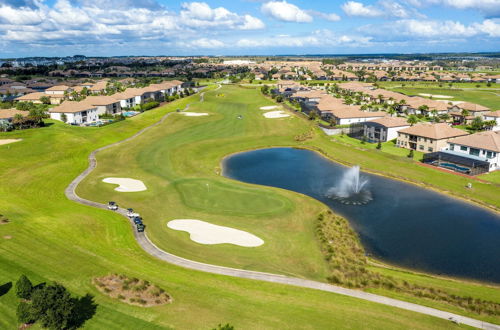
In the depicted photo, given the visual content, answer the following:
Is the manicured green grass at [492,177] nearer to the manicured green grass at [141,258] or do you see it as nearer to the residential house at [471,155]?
the residential house at [471,155]

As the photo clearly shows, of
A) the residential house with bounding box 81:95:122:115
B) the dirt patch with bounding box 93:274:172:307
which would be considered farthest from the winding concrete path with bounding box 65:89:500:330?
the residential house with bounding box 81:95:122:115

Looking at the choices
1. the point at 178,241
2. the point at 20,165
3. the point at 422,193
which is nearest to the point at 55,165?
the point at 20,165

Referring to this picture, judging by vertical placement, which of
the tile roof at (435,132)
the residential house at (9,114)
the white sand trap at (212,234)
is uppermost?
the residential house at (9,114)

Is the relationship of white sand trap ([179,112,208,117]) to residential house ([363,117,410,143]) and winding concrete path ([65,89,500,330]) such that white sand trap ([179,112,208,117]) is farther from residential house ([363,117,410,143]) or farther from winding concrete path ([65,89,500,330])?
winding concrete path ([65,89,500,330])

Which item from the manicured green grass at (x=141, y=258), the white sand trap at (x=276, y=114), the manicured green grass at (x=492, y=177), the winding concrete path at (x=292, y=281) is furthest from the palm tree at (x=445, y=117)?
the winding concrete path at (x=292, y=281)

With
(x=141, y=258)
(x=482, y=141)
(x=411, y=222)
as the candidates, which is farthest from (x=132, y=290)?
(x=482, y=141)
